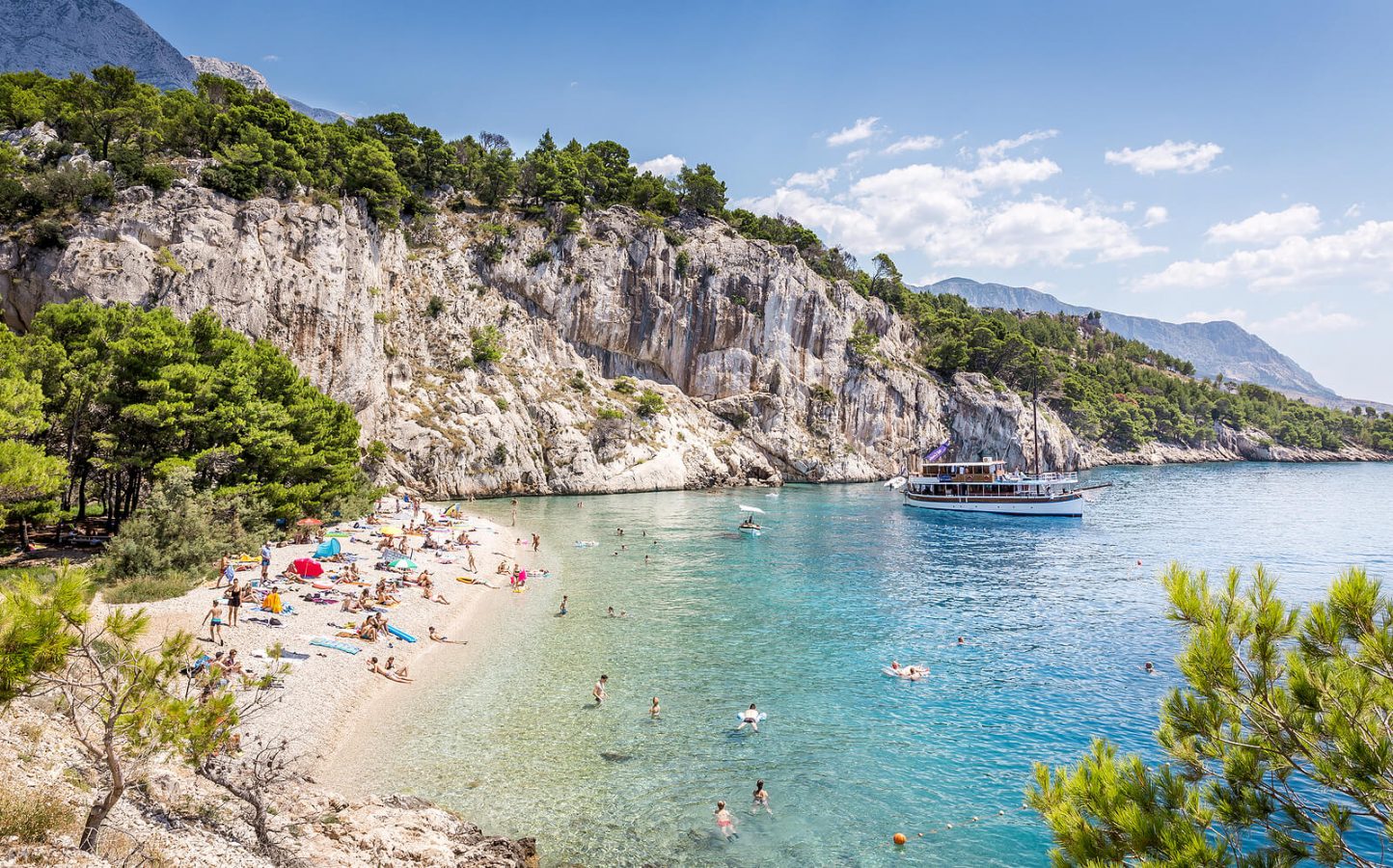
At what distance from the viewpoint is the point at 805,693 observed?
20.8m

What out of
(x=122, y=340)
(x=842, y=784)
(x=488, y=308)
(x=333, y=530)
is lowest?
(x=842, y=784)

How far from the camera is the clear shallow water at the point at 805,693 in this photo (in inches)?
551

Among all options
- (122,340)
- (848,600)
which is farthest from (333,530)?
(848,600)

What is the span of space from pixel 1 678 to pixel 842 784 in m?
15.1

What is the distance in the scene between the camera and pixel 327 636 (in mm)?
23156

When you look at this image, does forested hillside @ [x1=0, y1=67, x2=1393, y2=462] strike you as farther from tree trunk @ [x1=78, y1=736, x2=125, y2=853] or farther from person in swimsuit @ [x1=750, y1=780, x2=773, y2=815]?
person in swimsuit @ [x1=750, y1=780, x2=773, y2=815]

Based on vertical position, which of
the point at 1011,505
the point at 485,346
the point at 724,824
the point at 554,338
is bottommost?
the point at 724,824

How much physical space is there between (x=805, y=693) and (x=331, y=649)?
16.2m

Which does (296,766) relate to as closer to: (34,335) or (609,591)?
(609,591)

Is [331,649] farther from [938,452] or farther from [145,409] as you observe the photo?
[938,452]

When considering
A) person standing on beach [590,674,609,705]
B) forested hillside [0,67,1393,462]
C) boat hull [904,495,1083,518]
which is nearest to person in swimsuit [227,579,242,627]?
person standing on beach [590,674,609,705]

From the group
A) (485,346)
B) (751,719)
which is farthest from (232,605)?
(485,346)

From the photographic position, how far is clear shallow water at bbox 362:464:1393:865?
45.9 ft

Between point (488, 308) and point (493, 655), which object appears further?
point (488, 308)
